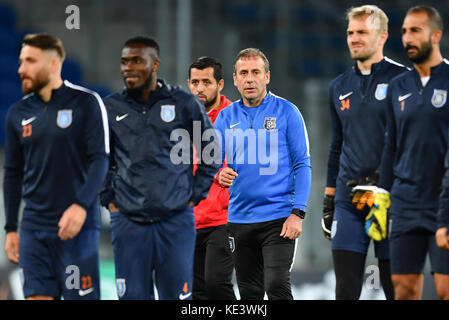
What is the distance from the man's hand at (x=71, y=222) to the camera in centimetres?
506

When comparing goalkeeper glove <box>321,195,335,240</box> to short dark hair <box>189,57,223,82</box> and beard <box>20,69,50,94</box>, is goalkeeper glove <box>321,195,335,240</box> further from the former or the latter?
beard <box>20,69,50,94</box>

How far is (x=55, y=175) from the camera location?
17.1 ft

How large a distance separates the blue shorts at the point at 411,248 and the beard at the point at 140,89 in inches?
71.7

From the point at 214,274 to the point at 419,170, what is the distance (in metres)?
2.03

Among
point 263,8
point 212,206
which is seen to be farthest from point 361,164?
point 263,8

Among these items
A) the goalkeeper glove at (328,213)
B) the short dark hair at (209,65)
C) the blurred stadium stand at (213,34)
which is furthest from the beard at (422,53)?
the blurred stadium stand at (213,34)

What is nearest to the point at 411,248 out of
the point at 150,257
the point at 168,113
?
the point at 150,257

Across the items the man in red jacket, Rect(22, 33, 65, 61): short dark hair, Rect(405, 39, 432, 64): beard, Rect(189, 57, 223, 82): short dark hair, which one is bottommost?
the man in red jacket

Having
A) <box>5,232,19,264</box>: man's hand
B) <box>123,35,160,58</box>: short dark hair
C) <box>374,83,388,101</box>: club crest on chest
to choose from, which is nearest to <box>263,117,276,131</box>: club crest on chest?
<box>374,83,388,101</box>: club crest on chest

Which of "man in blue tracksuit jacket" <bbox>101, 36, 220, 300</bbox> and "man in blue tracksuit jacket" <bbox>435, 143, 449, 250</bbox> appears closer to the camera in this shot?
"man in blue tracksuit jacket" <bbox>435, 143, 449, 250</bbox>

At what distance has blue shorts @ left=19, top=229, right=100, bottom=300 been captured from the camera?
5.21m

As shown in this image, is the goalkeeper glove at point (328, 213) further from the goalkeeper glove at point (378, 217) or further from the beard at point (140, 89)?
the beard at point (140, 89)

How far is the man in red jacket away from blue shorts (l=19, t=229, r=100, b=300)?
1.51 meters
